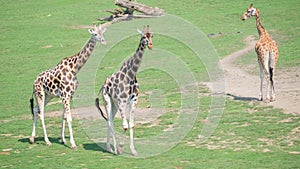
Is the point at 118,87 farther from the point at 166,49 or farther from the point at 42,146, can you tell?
the point at 166,49

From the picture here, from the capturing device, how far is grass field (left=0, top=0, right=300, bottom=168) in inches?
504

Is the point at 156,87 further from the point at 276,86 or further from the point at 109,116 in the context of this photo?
the point at 109,116

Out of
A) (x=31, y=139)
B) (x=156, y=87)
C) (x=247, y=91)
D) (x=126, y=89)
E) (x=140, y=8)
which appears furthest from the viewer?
(x=140, y=8)

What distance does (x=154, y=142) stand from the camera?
45.8 feet

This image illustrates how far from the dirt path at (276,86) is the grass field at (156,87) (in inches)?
21.5

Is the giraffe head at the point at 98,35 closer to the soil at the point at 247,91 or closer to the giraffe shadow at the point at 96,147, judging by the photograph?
the giraffe shadow at the point at 96,147

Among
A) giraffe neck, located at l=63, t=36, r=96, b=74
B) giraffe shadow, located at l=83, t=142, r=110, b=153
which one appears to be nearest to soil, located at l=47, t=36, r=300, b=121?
giraffe shadow, located at l=83, t=142, r=110, b=153

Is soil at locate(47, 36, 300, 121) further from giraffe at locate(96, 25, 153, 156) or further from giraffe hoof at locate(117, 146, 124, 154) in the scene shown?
giraffe at locate(96, 25, 153, 156)

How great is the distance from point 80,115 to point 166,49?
839 centimetres

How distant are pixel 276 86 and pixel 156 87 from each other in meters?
3.49

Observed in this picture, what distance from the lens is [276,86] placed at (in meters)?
18.0

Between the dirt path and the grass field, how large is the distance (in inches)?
21.5

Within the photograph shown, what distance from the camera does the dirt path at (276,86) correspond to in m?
16.1

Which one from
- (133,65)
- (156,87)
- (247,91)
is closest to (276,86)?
(247,91)
